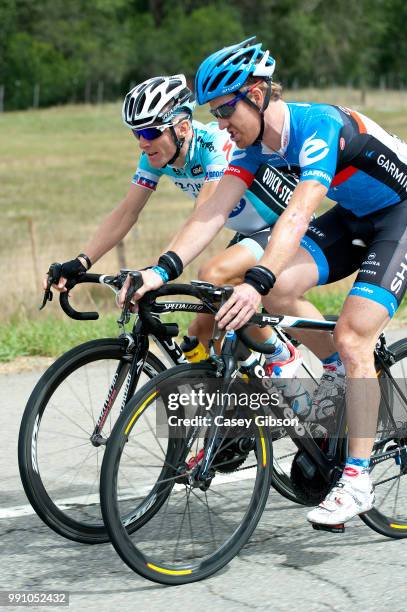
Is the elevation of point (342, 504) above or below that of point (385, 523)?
above

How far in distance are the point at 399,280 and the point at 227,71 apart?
42.8 inches

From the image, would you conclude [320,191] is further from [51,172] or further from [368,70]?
[368,70]

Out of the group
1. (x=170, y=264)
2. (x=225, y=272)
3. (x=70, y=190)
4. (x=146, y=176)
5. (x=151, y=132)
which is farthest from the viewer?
(x=70, y=190)

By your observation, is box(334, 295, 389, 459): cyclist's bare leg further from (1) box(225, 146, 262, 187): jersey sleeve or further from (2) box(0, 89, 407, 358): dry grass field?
(2) box(0, 89, 407, 358): dry grass field

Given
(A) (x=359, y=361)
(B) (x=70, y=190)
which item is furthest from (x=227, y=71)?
(B) (x=70, y=190)

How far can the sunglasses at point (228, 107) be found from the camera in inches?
174

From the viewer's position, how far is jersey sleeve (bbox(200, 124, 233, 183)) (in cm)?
546

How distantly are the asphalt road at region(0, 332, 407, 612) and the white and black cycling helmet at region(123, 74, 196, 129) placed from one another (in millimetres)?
1819

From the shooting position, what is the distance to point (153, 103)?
5.02 metres

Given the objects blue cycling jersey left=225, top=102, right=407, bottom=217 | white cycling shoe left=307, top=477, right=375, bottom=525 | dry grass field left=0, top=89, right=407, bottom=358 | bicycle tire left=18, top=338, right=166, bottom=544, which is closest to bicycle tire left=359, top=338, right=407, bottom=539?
white cycling shoe left=307, top=477, right=375, bottom=525

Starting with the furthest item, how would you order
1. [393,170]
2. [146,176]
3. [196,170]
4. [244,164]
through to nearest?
[196,170], [146,176], [244,164], [393,170]

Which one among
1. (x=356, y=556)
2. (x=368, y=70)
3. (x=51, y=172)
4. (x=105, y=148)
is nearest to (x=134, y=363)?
(x=356, y=556)

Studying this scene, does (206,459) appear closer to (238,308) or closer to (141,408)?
(141,408)

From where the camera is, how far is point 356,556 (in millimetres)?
4535
